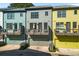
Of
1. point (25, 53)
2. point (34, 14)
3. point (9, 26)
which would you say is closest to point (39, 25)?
point (34, 14)

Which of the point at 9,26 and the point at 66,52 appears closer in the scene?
the point at 66,52

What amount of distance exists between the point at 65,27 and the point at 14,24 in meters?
1.31

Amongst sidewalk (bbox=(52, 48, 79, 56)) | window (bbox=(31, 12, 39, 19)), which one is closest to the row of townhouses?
window (bbox=(31, 12, 39, 19))

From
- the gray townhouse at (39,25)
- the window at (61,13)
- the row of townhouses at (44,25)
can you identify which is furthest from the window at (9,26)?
the window at (61,13)

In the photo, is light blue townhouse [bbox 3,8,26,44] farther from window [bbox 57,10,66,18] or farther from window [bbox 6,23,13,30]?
window [bbox 57,10,66,18]

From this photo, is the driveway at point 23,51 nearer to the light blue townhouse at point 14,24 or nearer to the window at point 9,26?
the light blue townhouse at point 14,24

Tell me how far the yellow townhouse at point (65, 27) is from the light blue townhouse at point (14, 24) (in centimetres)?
82

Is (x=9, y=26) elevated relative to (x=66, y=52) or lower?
elevated

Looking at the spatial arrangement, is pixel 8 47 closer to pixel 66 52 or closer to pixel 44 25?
pixel 44 25

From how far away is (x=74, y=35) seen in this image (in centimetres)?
711

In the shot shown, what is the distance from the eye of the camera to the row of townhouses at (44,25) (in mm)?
7020

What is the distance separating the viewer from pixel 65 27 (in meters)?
7.22

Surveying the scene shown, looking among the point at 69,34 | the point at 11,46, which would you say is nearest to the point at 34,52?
the point at 11,46

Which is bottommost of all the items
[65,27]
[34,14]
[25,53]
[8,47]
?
[25,53]
